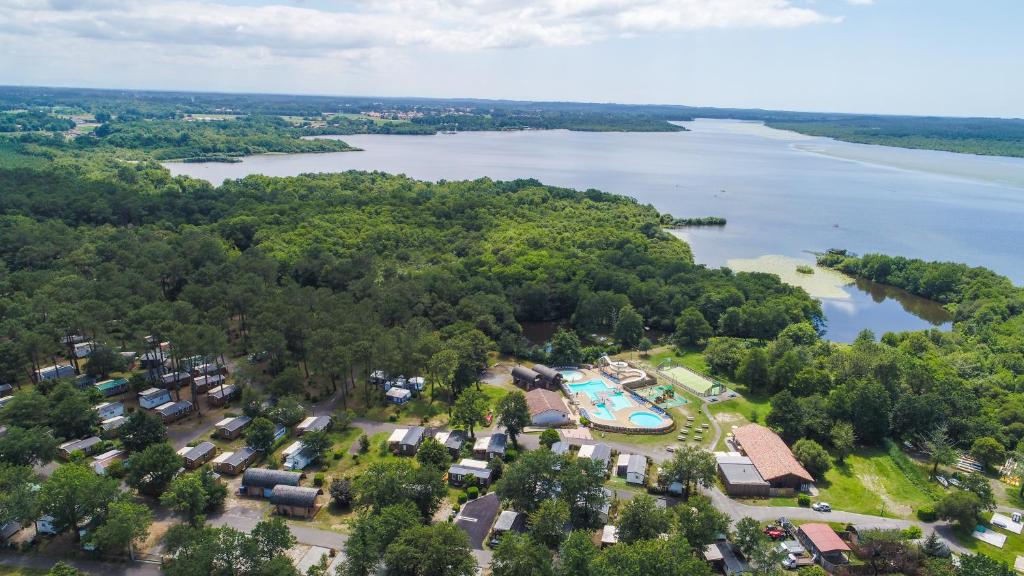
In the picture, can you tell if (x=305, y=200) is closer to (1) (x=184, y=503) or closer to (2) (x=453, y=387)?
(2) (x=453, y=387)

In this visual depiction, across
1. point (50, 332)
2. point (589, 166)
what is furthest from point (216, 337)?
point (589, 166)

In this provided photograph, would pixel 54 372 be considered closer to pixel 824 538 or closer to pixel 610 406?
pixel 610 406

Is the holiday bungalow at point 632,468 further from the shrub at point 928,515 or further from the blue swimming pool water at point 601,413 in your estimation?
the shrub at point 928,515

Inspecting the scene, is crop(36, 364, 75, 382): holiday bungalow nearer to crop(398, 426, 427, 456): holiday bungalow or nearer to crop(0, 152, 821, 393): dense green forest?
crop(0, 152, 821, 393): dense green forest

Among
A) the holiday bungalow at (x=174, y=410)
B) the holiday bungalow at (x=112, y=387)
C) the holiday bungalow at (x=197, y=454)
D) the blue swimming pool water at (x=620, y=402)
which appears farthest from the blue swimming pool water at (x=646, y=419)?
the holiday bungalow at (x=112, y=387)

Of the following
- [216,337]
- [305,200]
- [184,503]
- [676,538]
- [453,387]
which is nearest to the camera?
[676,538]

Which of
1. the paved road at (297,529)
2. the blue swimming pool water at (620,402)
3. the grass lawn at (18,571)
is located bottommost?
the grass lawn at (18,571)
